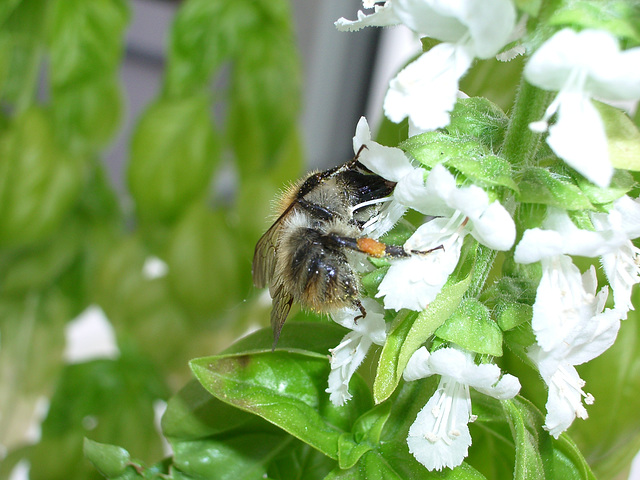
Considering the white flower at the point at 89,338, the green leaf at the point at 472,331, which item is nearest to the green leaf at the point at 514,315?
the green leaf at the point at 472,331

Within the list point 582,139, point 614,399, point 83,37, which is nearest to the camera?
point 582,139

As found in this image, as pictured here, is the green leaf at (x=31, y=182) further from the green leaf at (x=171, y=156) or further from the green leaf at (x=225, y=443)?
the green leaf at (x=225, y=443)

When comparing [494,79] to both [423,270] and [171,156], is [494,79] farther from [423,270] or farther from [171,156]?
[171,156]

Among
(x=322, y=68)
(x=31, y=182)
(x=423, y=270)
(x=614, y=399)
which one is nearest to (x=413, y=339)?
(x=423, y=270)

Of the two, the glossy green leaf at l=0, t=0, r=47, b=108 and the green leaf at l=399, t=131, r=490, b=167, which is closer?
the green leaf at l=399, t=131, r=490, b=167

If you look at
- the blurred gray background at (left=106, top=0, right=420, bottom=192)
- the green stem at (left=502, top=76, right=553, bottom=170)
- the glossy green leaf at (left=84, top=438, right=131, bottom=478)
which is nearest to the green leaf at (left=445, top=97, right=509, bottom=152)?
the green stem at (left=502, top=76, right=553, bottom=170)

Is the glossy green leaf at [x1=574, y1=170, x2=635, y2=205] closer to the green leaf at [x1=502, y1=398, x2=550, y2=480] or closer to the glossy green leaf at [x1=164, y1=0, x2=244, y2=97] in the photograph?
the green leaf at [x1=502, y1=398, x2=550, y2=480]
